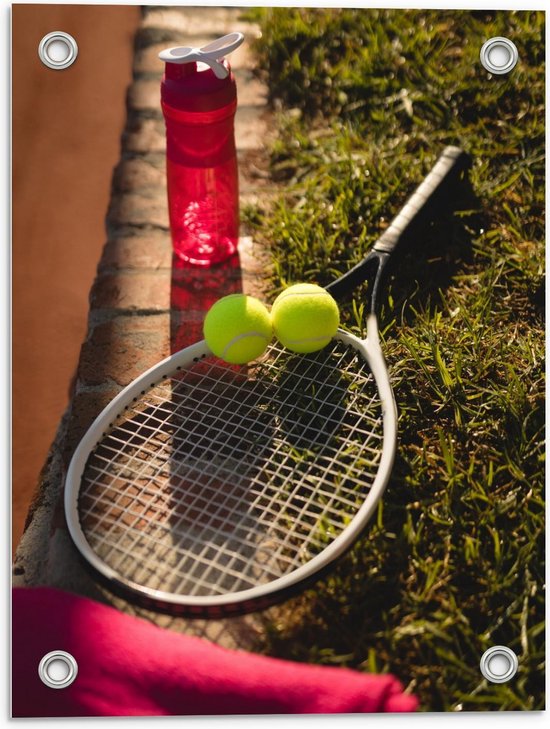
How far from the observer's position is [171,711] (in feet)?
3.13

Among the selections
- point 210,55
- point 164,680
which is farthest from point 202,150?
point 164,680

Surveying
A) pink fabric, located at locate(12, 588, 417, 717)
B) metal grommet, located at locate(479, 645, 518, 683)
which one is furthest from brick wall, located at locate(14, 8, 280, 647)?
metal grommet, located at locate(479, 645, 518, 683)

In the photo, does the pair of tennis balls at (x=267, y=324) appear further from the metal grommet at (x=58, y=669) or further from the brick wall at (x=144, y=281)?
the metal grommet at (x=58, y=669)

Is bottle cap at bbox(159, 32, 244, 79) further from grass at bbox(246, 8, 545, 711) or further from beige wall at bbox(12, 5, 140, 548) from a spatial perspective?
grass at bbox(246, 8, 545, 711)

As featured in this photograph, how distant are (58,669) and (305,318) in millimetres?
552

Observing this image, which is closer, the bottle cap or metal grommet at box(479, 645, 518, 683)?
metal grommet at box(479, 645, 518, 683)

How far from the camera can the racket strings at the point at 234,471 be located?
101 centimetres

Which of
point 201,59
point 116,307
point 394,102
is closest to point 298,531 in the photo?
point 116,307

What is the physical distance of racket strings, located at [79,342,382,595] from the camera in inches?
39.9

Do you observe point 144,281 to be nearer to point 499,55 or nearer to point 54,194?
point 54,194

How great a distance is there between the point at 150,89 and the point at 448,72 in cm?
61

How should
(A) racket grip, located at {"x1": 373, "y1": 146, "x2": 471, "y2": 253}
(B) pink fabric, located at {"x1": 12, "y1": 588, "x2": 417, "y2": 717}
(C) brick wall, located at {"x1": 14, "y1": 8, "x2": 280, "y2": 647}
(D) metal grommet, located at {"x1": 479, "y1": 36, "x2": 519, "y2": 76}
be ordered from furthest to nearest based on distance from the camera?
(A) racket grip, located at {"x1": 373, "y1": 146, "x2": 471, "y2": 253}, (D) metal grommet, located at {"x1": 479, "y1": 36, "x2": 519, "y2": 76}, (C) brick wall, located at {"x1": 14, "y1": 8, "x2": 280, "y2": 647}, (B) pink fabric, located at {"x1": 12, "y1": 588, "x2": 417, "y2": 717}

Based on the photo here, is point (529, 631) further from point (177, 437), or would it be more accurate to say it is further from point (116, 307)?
point (116, 307)

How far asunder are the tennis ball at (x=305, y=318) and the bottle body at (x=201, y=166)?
10.8 inches
